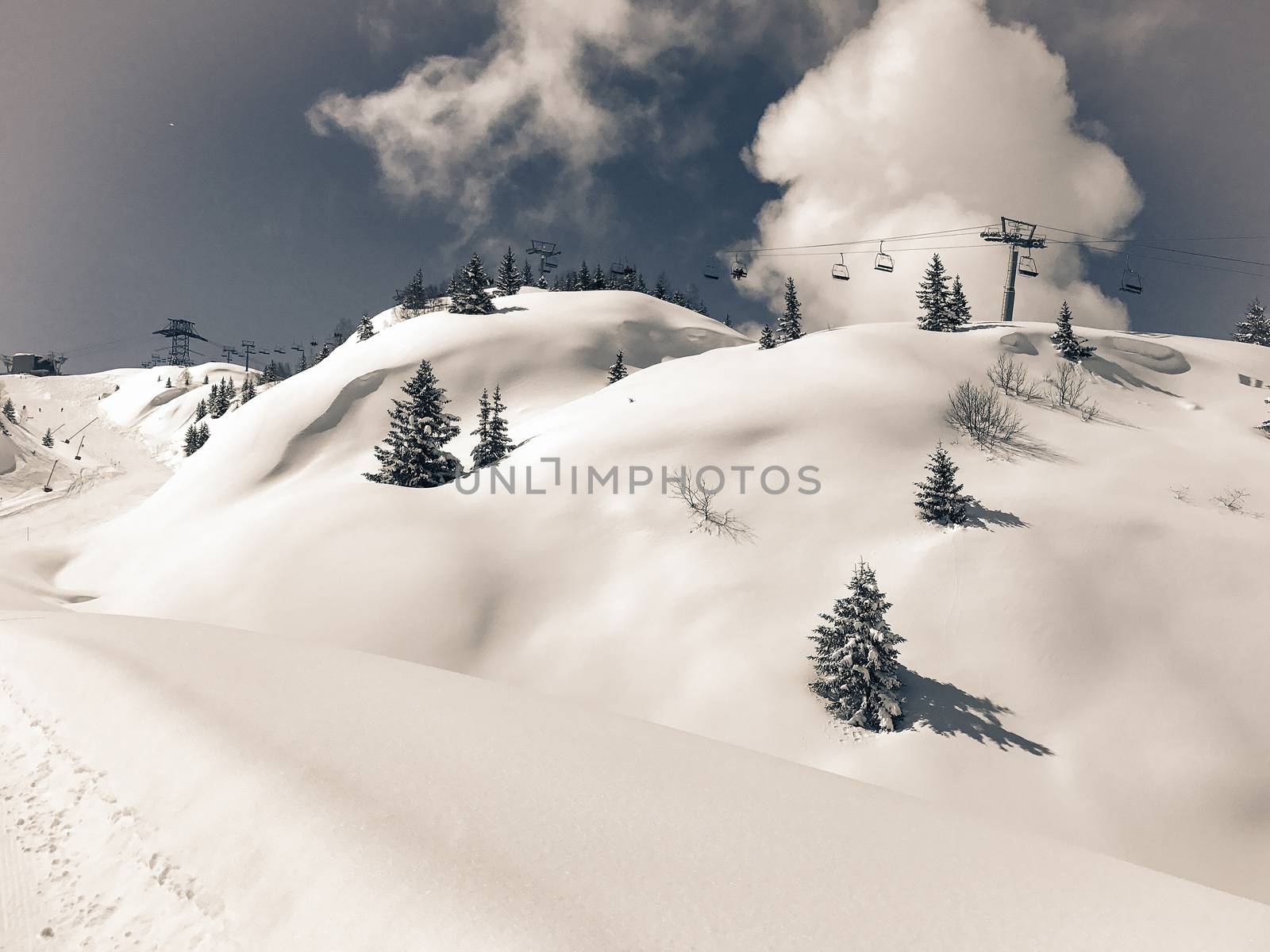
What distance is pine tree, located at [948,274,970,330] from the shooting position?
42.9m

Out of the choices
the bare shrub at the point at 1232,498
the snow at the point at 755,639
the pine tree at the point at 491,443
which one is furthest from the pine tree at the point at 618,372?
the bare shrub at the point at 1232,498

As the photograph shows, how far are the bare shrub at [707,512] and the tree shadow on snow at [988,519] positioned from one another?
8300 mm

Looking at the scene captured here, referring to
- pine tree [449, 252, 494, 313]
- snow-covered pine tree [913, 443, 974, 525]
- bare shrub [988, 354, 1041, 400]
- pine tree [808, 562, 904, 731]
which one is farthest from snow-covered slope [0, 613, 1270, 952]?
pine tree [449, 252, 494, 313]

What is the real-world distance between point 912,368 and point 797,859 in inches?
Result: 1331

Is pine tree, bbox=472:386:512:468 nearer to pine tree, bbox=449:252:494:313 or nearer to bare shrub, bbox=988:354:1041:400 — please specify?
bare shrub, bbox=988:354:1041:400

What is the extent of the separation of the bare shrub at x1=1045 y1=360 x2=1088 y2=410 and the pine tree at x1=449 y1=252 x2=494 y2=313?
57115mm

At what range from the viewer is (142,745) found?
19.0 feet

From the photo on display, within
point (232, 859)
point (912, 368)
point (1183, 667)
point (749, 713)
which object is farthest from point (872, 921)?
point (912, 368)

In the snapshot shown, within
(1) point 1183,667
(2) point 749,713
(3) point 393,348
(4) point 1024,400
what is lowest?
(2) point 749,713

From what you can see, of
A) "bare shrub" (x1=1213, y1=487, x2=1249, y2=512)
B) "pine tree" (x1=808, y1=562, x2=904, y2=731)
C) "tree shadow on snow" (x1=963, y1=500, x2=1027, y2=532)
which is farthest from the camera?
"bare shrub" (x1=1213, y1=487, x2=1249, y2=512)

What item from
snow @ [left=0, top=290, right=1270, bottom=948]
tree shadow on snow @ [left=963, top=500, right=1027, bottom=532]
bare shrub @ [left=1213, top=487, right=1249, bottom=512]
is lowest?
snow @ [left=0, top=290, right=1270, bottom=948]

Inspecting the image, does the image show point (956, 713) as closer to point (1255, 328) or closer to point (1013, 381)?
point (1013, 381)

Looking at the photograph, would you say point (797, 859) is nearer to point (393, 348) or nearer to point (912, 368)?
point (912, 368)

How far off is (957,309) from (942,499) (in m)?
31.2
